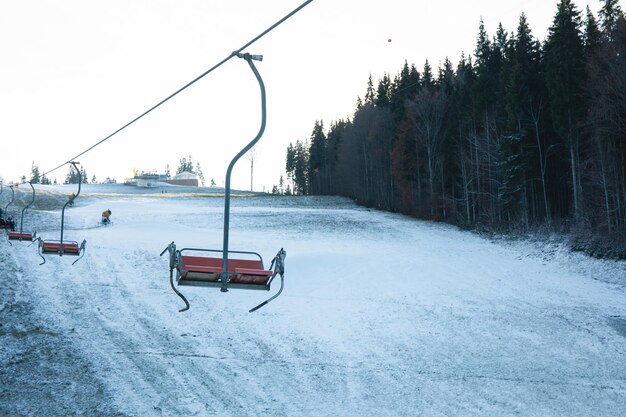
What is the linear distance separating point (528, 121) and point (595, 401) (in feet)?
118

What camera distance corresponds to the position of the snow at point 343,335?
9469 mm

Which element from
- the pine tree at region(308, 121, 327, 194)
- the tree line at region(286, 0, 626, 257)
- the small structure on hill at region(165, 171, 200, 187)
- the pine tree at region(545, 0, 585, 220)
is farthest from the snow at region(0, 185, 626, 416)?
the small structure on hill at region(165, 171, 200, 187)

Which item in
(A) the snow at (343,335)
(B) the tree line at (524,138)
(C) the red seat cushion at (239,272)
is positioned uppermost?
(B) the tree line at (524,138)

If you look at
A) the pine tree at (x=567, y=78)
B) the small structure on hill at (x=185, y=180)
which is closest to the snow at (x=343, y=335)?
the pine tree at (x=567, y=78)

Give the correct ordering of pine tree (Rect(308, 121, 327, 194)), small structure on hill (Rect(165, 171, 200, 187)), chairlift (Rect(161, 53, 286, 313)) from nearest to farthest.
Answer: chairlift (Rect(161, 53, 286, 313)) → pine tree (Rect(308, 121, 327, 194)) → small structure on hill (Rect(165, 171, 200, 187))

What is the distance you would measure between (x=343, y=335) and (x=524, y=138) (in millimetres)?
33365

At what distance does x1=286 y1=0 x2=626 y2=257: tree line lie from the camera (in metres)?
28.0

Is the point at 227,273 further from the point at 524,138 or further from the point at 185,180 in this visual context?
the point at 185,180

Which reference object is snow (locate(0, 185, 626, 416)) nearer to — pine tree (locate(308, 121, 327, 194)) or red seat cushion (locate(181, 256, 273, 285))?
red seat cushion (locate(181, 256, 273, 285))

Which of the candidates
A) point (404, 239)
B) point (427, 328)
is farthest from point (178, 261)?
point (404, 239)

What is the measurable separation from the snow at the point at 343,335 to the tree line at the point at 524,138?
25.2 ft

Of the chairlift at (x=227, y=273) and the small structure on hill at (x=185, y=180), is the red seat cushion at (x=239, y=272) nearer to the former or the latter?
the chairlift at (x=227, y=273)

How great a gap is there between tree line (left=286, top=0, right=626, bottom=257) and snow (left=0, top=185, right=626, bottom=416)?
7.69 meters

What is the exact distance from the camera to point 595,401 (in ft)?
31.2
